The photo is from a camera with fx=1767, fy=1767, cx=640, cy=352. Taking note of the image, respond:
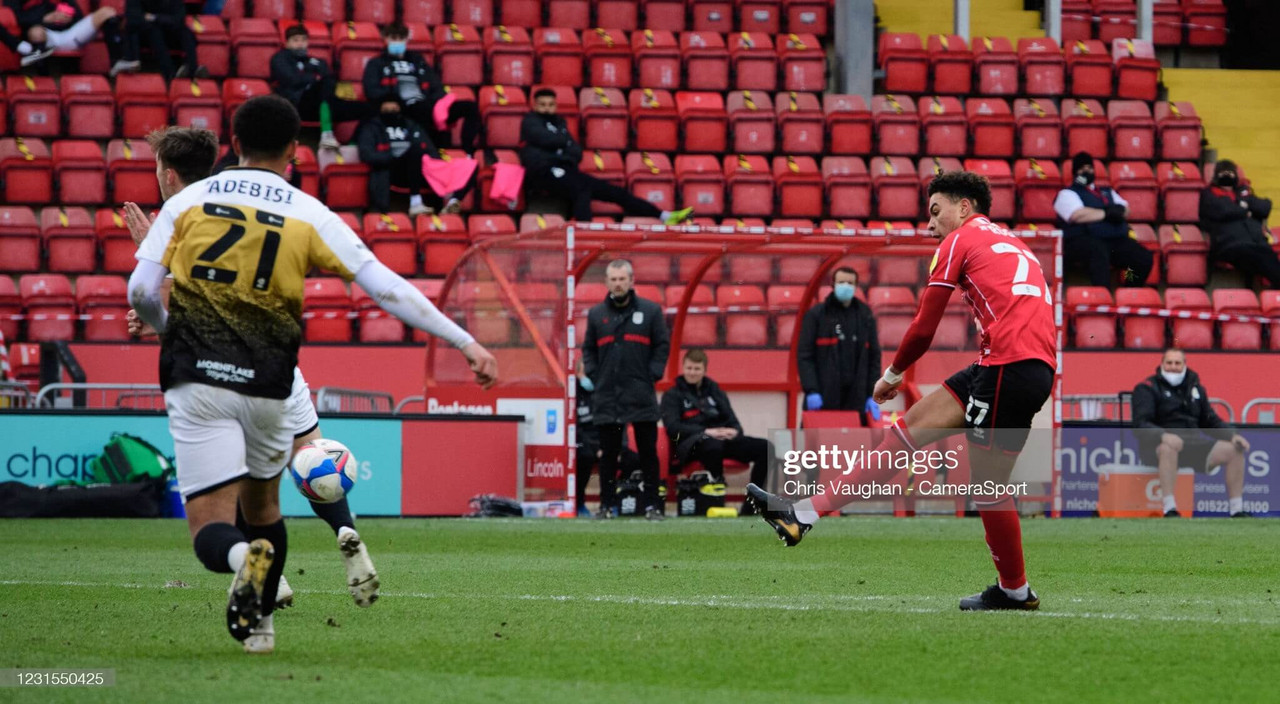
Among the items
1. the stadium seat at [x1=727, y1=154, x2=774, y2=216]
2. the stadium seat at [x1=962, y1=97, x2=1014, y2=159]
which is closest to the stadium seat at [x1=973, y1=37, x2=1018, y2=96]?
the stadium seat at [x1=962, y1=97, x2=1014, y2=159]

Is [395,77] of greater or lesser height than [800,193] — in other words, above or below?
above

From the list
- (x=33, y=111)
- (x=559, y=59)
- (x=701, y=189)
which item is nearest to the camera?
(x=33, y=111)

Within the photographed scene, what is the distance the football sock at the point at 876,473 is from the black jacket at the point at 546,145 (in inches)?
502

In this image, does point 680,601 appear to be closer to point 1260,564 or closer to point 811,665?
point 811,665

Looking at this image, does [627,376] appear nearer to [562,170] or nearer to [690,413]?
[690,413]

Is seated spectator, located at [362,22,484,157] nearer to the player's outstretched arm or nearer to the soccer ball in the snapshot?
the soccer ball

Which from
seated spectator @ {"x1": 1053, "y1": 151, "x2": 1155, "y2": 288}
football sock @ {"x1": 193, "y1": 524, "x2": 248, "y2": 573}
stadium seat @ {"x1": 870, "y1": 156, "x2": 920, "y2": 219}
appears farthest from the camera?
stadium seat @ {"x1": 870, "y1": 156, "x2": 920, "y2": 219}

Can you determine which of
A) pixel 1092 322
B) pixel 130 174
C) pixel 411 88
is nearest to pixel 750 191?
pixel 411 88

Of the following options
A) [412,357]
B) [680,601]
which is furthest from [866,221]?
[680,601]

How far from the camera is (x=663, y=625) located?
6.46 meters

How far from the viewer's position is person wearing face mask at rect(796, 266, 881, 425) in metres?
16.0

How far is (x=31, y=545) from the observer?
11227mm

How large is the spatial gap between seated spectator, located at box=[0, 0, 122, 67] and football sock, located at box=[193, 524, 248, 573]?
16.8 meters

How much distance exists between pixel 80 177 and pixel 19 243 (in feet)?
4.42
